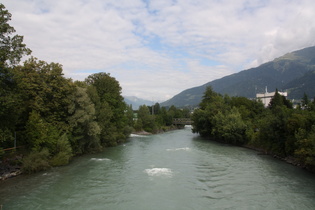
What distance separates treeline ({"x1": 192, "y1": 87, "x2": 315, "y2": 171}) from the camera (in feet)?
79.5

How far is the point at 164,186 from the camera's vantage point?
1875 cm

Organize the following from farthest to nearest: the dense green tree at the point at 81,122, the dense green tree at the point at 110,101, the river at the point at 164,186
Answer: the dense green tree at the point at 110,101 → the dense green tree at the point at 81,122 → the river at the point at 164,186

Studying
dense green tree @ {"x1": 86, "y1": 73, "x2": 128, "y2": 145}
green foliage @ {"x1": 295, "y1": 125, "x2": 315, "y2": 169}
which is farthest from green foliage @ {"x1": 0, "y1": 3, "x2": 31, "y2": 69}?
green foliage @ {"x1": 295, "y1": 125, "x2": 315, "y2": 169}

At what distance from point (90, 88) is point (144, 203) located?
27.3m

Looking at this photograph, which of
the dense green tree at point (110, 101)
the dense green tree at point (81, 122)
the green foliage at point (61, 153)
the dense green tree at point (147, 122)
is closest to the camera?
the green foliage at point (61, 153)

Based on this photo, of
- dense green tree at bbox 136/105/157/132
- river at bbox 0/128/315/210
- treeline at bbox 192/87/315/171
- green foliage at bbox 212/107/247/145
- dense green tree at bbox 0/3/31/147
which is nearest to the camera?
river at bbox 0/128/315/210

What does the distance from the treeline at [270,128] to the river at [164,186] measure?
2.92 metres

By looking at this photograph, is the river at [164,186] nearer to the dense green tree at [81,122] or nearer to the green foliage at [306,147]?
the green foliage at [306,147]

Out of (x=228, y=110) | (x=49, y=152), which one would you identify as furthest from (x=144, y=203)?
(x=228, y=110)

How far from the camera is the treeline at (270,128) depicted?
79.5 ft

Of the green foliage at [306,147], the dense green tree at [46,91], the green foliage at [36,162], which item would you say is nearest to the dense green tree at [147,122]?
the dense green tree at [46,91]

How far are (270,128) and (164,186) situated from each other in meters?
19.7

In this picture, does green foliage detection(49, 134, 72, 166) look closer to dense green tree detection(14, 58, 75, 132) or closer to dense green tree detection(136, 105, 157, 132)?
dense green tree detection(14, 58, 75, 132)

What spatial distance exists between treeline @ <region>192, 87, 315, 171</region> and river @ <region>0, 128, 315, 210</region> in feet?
9.57
